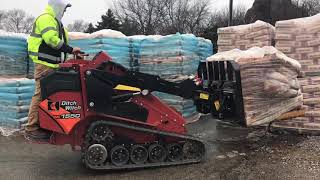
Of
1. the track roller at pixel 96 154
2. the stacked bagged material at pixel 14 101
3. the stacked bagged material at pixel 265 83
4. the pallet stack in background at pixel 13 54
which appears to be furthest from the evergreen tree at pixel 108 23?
the track roller at pixel 96 154

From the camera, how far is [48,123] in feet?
21.4

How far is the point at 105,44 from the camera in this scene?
9.91m

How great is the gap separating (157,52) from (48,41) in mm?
3594

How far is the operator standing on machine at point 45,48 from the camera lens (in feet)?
22.2

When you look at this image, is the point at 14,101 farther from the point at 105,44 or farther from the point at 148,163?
the point at 148,163

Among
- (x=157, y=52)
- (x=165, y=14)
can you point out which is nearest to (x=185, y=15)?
(x=165, y=14)

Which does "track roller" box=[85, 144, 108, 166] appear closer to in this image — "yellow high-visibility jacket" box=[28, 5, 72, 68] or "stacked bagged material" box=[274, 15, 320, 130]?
"yellow high-visibility jacket" box=[28, 5, 72, 68]

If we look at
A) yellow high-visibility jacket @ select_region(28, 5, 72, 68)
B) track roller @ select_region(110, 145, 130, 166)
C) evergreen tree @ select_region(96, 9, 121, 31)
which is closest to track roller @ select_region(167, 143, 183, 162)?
track roller @ select_region(110, 145, 130, 166)

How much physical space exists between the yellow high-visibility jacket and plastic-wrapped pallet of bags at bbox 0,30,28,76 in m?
3.19

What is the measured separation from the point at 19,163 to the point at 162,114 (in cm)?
217

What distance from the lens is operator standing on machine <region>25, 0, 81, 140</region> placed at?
676 centimetres

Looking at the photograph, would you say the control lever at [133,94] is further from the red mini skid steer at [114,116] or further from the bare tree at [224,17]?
the bare tree at [224,17]

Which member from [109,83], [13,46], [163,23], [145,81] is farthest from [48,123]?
[163,23]

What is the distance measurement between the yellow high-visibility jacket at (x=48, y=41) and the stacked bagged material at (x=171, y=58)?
9.87 ft
